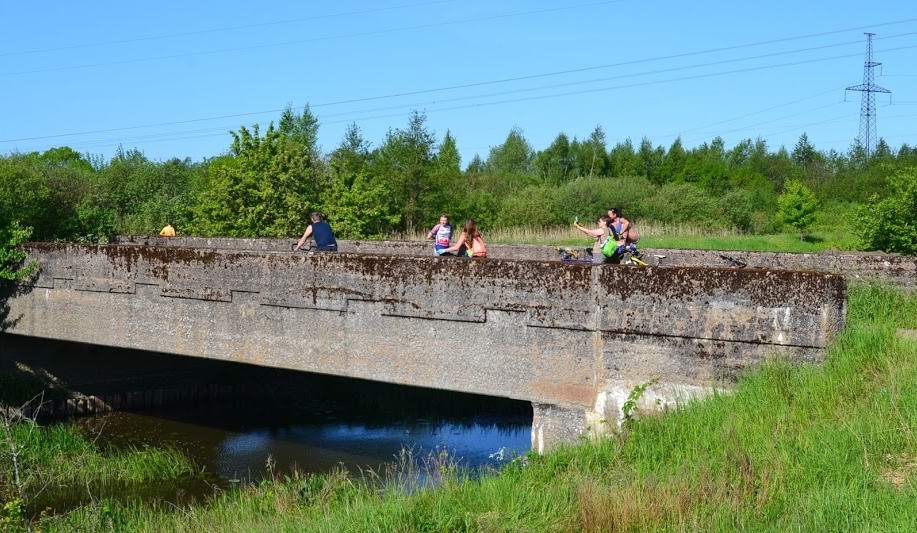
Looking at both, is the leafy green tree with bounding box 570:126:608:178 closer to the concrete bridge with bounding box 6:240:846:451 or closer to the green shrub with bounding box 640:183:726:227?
the green shrub with bounding box 640:183:726:227

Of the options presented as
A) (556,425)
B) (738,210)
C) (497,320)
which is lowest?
(556,425)

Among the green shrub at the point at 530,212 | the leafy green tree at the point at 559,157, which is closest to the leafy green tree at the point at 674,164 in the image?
the leafy green tree at the point at 559,157

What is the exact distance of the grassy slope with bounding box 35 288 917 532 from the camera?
6.53m

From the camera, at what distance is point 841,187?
5303 centimetres

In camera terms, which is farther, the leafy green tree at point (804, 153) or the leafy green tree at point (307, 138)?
the leafy green tree at point (804, 153)

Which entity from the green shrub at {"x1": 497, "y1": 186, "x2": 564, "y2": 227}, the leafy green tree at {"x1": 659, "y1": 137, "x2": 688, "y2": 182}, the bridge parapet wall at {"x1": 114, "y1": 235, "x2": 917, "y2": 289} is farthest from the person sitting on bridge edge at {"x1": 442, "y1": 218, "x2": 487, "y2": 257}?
the leafy green tree at {"x1": 659, "y1": 137, "x2": 688, "y2": 182}

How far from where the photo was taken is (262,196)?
31844 millimetres

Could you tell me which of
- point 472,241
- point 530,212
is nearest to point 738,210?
point 530,212

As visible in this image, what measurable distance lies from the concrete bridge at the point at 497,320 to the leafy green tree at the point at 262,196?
17989mm

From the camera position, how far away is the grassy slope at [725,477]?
6531 mm

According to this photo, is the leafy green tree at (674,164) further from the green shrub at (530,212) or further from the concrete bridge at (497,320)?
the concrete bridge at (497,320)

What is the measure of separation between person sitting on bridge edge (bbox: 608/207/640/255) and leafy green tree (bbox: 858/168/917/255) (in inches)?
366

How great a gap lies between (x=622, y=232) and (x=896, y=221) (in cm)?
982

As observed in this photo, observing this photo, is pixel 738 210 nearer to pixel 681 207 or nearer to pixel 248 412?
pixel 681 207
